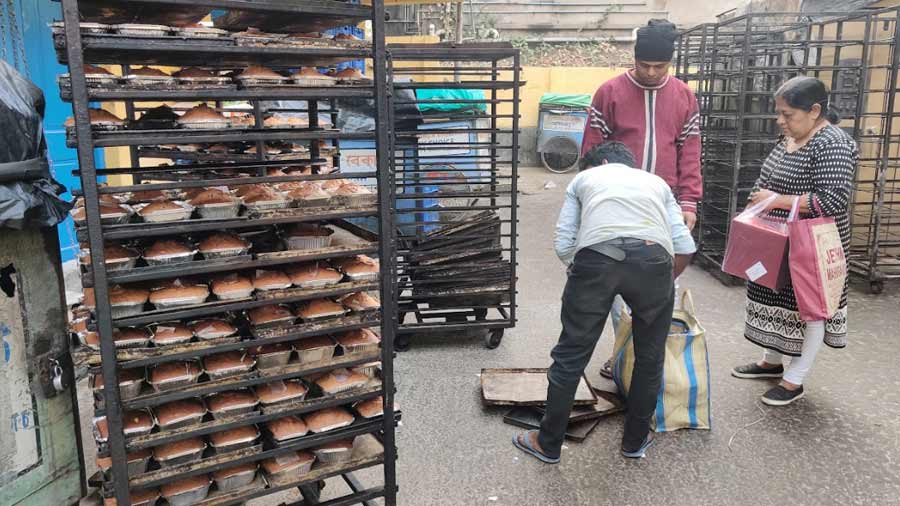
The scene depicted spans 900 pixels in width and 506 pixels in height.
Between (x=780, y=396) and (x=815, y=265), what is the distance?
0.89 m

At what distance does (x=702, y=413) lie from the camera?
3.93 metres

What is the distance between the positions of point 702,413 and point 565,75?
1383cm

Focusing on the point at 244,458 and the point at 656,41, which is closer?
the point at 244,458

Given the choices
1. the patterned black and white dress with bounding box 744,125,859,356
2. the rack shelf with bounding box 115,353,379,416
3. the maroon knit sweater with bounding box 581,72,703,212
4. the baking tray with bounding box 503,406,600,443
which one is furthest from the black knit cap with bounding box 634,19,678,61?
the rack shelf with bounding box 115,353,379,416

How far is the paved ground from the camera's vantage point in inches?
131

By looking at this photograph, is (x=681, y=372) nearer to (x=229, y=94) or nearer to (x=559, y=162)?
(x=229, y=94)

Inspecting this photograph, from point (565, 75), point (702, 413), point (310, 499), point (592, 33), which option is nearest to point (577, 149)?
point (565, 75)

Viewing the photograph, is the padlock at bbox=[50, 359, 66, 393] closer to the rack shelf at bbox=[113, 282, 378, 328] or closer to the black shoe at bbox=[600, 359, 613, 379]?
the rack shelf at bbox=[113, 282, 378, 328]

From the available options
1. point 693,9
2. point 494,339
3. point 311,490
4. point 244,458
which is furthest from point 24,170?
point 693,9

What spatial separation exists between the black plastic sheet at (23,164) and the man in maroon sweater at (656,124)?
9.45ft

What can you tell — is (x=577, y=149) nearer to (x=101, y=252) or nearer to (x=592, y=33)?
(x=592, y=33)

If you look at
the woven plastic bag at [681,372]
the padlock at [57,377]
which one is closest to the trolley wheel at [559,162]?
the woven plastic bag at [681,372]

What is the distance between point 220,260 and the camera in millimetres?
2342

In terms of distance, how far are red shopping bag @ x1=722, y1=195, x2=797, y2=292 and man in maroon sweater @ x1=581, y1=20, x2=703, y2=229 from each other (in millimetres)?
326
